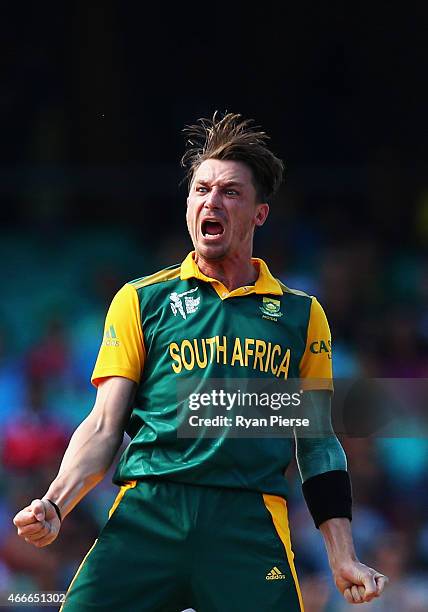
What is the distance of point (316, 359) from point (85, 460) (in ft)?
2.99

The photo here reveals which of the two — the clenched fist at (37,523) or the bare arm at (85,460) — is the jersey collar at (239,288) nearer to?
the bare arm at (85,460)

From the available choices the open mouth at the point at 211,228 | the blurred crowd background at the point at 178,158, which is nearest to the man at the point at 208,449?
the open mouth at the point at 211,228

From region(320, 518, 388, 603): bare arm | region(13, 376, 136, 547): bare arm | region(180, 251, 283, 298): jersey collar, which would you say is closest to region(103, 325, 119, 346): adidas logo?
region(13, 376, 136, 547): bare arm

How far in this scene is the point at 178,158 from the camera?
10391mm

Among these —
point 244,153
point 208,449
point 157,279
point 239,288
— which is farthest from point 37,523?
point 244,153

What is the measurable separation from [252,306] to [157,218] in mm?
5827

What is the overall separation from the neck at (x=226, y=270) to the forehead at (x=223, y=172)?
273 mm

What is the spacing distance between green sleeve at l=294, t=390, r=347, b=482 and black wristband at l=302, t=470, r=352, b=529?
1.1 inches

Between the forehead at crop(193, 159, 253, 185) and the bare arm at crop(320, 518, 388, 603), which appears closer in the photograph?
the bare arm at crop(320, 518, 388, 603)

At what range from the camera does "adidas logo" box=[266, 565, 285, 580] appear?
407 cm

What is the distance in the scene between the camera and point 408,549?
738cm

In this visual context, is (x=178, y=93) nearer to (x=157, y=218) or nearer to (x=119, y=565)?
(x=157, y=218)

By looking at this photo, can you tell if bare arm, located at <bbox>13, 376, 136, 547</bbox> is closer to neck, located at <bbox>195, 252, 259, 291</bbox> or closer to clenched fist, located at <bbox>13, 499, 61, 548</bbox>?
clenched fist, located at <bbox>13, 499, 61, 548</bbox>

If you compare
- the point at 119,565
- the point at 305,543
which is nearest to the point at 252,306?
the point at 119,565
